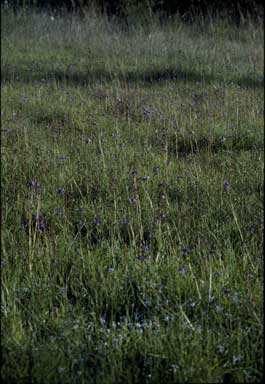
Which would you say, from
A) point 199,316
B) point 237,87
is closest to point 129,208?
point 199,316

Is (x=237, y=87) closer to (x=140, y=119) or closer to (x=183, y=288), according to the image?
(x=140, y=119)

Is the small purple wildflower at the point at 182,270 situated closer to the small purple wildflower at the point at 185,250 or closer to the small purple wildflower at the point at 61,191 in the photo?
the small purple wildflower at the point at 185,250

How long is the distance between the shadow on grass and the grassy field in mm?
293

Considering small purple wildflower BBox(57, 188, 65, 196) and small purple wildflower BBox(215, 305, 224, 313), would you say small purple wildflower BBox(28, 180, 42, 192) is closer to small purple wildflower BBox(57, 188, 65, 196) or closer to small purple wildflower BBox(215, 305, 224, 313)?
small purple wildflower BBox(57, 188, 65, 196)

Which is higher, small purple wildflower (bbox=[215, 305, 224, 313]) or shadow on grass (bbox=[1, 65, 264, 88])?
shadow on grass (bbox=[1, 65, 264, 88])

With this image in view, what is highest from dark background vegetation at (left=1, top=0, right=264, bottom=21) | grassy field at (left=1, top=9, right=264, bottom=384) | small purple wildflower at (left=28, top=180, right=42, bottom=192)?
dark background vegetation at (left=1, top=0, right=264, bottom=21)

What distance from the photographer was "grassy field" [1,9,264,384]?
2328 mm

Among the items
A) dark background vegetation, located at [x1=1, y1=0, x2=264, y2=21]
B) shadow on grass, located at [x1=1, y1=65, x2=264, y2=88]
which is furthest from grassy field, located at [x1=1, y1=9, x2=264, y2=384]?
dark background vegetation, located at [x1=1, y1=0, x2=264, y2=21]

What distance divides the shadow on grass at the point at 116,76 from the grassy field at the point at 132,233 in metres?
0.29

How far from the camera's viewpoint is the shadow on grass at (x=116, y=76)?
24.6 ft

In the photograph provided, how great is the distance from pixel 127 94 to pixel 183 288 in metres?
4.10

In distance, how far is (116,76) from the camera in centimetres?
758

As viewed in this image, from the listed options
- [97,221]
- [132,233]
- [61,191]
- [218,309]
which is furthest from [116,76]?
[218,309]

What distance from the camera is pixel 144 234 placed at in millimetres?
3395
